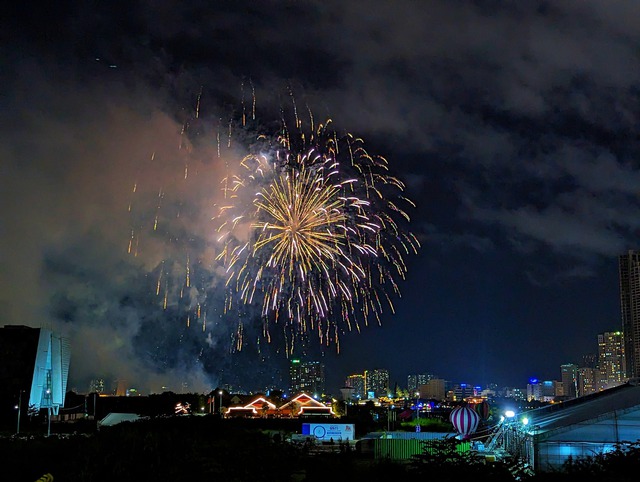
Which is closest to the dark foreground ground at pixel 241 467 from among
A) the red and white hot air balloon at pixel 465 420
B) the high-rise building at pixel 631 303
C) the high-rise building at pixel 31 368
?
the red and white hot air balloon at pixel 465 420

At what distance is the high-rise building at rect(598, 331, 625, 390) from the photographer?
579 feet

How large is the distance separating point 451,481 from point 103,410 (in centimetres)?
7732

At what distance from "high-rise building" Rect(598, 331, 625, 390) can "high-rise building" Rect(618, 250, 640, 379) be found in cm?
4080

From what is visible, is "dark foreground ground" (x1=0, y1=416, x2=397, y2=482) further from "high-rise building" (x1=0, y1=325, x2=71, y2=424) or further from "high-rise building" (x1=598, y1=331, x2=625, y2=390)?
"high-rise building" (x1=598, y1=331, x2=625, y2=390)

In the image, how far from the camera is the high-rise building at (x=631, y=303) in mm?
132000

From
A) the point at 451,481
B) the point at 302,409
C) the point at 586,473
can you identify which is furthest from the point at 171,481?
the point at 302,409

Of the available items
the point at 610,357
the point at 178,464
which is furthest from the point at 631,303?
the point at 178,464

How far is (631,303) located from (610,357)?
54.7 meters

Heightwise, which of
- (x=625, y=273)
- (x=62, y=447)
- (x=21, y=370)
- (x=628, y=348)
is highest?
(x=625, y=273)

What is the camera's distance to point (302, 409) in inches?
2800

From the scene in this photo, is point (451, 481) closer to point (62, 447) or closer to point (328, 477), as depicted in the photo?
point (328, 477)

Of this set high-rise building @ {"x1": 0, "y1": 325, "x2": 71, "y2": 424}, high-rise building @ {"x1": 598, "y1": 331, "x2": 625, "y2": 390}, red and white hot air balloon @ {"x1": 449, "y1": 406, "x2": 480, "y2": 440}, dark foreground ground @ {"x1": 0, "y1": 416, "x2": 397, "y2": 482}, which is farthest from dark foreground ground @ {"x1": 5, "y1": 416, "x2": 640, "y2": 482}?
high-rise building @ {"x1": 598, "y1": 331, "x2": 625, "y2": 390}

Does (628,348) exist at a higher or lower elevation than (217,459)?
higher

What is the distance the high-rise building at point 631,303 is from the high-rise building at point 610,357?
40802mm
